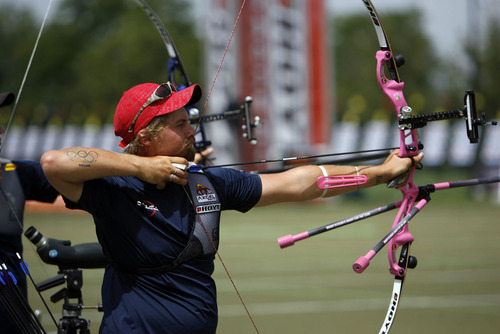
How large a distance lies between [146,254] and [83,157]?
46 centimetres

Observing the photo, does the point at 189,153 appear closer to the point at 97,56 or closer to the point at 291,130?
the point at 291,130

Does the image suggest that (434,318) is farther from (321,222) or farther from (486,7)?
(486,7)

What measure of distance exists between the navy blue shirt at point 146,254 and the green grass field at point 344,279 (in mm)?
3699

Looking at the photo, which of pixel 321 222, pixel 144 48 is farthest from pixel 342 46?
pixel 321 222

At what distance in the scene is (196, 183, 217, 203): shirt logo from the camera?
3.23 metres

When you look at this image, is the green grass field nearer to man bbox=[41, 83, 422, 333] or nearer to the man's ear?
man bbox=[41, 83, 422, 333]

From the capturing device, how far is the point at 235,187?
3357 mm

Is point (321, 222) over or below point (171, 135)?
below

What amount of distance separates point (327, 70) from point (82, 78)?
122 ft

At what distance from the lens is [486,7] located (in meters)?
30.8

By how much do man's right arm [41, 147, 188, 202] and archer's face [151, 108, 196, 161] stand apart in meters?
0.12

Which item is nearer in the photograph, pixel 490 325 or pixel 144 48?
pixel 490 325

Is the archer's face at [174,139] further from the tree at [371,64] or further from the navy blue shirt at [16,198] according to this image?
the tree at [371,64]

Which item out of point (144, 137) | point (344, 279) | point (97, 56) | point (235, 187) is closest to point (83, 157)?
point (144, 137)
